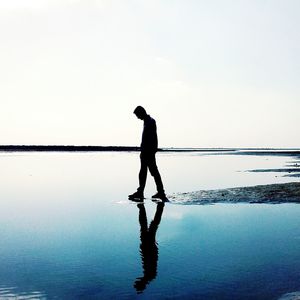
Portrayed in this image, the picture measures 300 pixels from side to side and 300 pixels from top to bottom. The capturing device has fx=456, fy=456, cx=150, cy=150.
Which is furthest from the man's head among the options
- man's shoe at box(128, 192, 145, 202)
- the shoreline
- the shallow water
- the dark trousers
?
the shallow water

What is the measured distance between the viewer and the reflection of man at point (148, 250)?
4.75 m

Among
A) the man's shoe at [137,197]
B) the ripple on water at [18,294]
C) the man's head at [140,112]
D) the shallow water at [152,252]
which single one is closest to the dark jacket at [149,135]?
the man's head at [140,112]

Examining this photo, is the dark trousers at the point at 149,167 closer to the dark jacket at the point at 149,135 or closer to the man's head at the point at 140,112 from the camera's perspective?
the dark jacket at the point at 149,135

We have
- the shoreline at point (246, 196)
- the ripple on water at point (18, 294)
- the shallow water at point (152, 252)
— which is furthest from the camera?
the shoreline at point (246, 196)

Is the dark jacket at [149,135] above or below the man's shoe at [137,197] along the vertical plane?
above

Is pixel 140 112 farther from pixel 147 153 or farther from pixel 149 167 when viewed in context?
pixel 149 167

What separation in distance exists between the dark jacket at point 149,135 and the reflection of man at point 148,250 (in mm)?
2953

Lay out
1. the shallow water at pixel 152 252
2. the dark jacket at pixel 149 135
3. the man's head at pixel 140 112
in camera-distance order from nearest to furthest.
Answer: the shallow water at pixel 152 252
the man's head at pixel 140 112
the dark jacket at pixel 149 135

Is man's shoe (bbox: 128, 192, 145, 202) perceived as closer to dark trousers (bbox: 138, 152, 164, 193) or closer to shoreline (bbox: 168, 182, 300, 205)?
dark trousers (bbox: 138, 152, 164, 193)

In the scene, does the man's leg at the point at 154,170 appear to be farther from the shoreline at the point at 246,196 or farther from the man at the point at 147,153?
the shoreline at the point at 246,196

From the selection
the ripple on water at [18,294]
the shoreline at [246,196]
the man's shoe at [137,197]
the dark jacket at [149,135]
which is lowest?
the shoreline at [246,196]

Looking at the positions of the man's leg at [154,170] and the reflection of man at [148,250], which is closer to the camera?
the reflection of man at [148,250]

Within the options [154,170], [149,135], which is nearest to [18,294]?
[154,170]

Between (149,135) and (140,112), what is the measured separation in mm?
710
